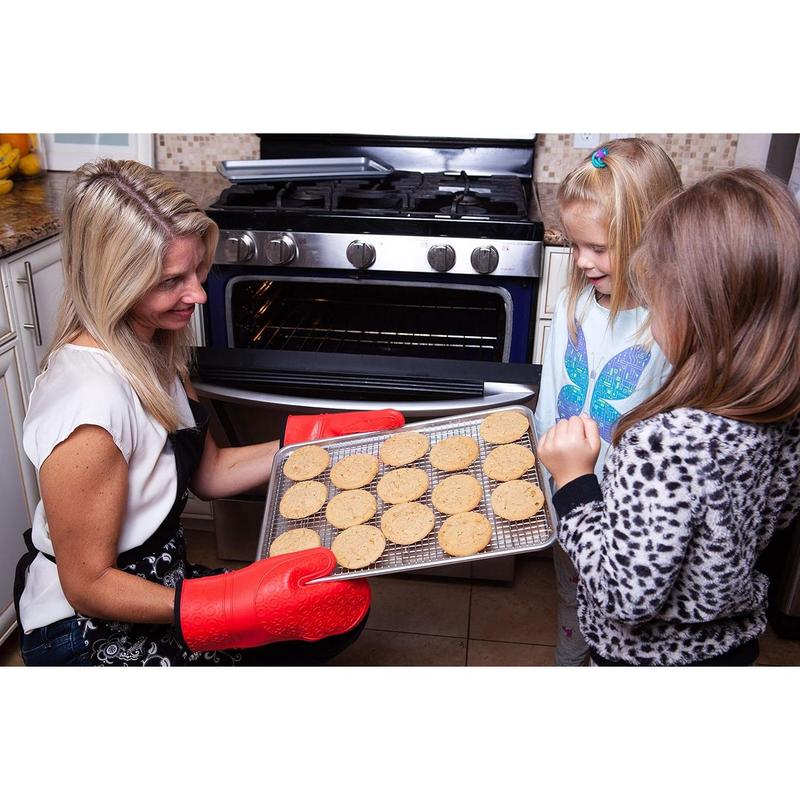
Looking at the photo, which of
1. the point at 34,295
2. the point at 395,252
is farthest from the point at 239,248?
the point at 34,295

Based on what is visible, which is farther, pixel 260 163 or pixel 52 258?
pixel 260 163

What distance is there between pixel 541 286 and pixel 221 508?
3.88ft

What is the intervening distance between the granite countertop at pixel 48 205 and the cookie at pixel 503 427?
2.04 feet

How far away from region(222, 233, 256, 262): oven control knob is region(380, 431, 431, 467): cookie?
80 cm

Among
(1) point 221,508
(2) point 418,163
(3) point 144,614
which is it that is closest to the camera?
(3) point 144,614

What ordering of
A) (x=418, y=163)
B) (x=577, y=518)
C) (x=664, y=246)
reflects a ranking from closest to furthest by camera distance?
(x=664, y=246) < (x=577, y=518) < (x=418, y=163)

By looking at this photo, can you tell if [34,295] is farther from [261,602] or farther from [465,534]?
[465,534]

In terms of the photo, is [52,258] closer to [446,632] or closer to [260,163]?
[260,163]

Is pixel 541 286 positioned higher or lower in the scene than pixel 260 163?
lower

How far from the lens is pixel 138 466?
143cm

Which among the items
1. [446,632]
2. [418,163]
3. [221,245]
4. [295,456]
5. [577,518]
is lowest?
[446,632]

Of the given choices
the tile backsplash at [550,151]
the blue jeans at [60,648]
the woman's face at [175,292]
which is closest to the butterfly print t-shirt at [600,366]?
the woman's face at [175,292]

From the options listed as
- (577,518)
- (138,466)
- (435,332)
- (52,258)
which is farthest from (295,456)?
(52,258)

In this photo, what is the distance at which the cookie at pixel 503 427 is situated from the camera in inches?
64.6
